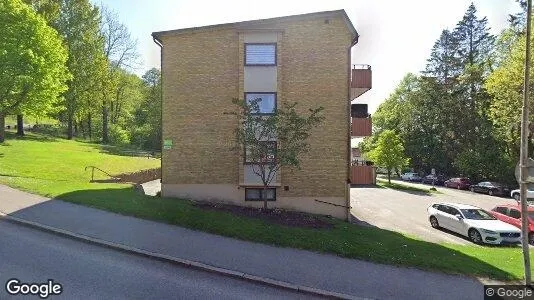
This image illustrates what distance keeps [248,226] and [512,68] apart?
29.5 meters

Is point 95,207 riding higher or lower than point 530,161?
lower

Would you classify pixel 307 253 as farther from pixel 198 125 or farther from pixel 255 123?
pixel 198 125

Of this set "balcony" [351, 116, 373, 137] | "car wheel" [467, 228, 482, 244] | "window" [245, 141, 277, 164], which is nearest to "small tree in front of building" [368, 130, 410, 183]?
"balcony" [351, 116, 373, 137]

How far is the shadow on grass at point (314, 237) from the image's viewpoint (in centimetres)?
1009

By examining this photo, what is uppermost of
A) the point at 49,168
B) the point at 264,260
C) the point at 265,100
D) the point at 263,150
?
the point at 265,100

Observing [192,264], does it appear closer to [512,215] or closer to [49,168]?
[512,215]

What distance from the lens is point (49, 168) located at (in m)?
22.3

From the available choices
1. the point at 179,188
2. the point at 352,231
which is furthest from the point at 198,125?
the point at 352,231

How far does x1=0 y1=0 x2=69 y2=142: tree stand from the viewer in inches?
1067

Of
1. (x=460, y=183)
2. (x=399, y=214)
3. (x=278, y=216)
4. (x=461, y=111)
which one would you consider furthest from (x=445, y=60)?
(x=278, y=216)

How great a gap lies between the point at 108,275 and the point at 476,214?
15.9 meters

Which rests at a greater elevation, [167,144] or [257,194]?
[167,144]

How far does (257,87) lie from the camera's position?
57.7 feet

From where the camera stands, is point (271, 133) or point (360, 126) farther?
point (360, 126)
